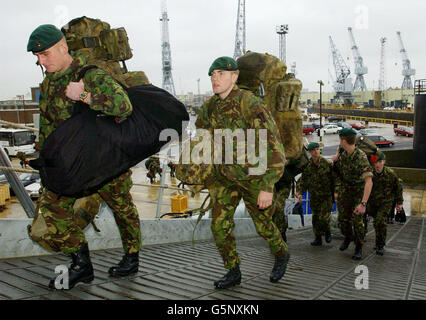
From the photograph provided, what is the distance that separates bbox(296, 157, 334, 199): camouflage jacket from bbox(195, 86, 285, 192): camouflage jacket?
11.3ft

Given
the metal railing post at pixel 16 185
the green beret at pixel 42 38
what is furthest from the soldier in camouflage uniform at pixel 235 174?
the metal railing post at pixel 16 185

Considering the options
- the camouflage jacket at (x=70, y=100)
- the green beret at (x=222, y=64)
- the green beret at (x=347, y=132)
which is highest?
the green beret at (x=222, y=64)

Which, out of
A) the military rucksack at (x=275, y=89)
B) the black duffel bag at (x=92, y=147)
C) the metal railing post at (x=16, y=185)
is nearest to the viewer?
the black duffel bag at (x=92, y=147)

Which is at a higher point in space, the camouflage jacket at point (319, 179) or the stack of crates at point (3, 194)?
the camouflage jacket at point (319, 179)

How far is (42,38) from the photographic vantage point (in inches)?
111

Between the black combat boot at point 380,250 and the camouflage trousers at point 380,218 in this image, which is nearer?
the black combat boot at point 380,250

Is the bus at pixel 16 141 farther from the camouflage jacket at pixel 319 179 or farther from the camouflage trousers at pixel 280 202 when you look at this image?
the camouflage trousers at pixel 280 202

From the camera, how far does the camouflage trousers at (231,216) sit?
348 cm

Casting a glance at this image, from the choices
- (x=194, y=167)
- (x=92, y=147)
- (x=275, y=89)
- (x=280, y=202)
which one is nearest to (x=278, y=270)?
(x=194, y=167)

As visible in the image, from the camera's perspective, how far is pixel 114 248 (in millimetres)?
4582

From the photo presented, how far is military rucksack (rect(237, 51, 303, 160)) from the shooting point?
5.14 m

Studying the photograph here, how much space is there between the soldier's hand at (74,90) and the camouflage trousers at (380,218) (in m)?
5.17
